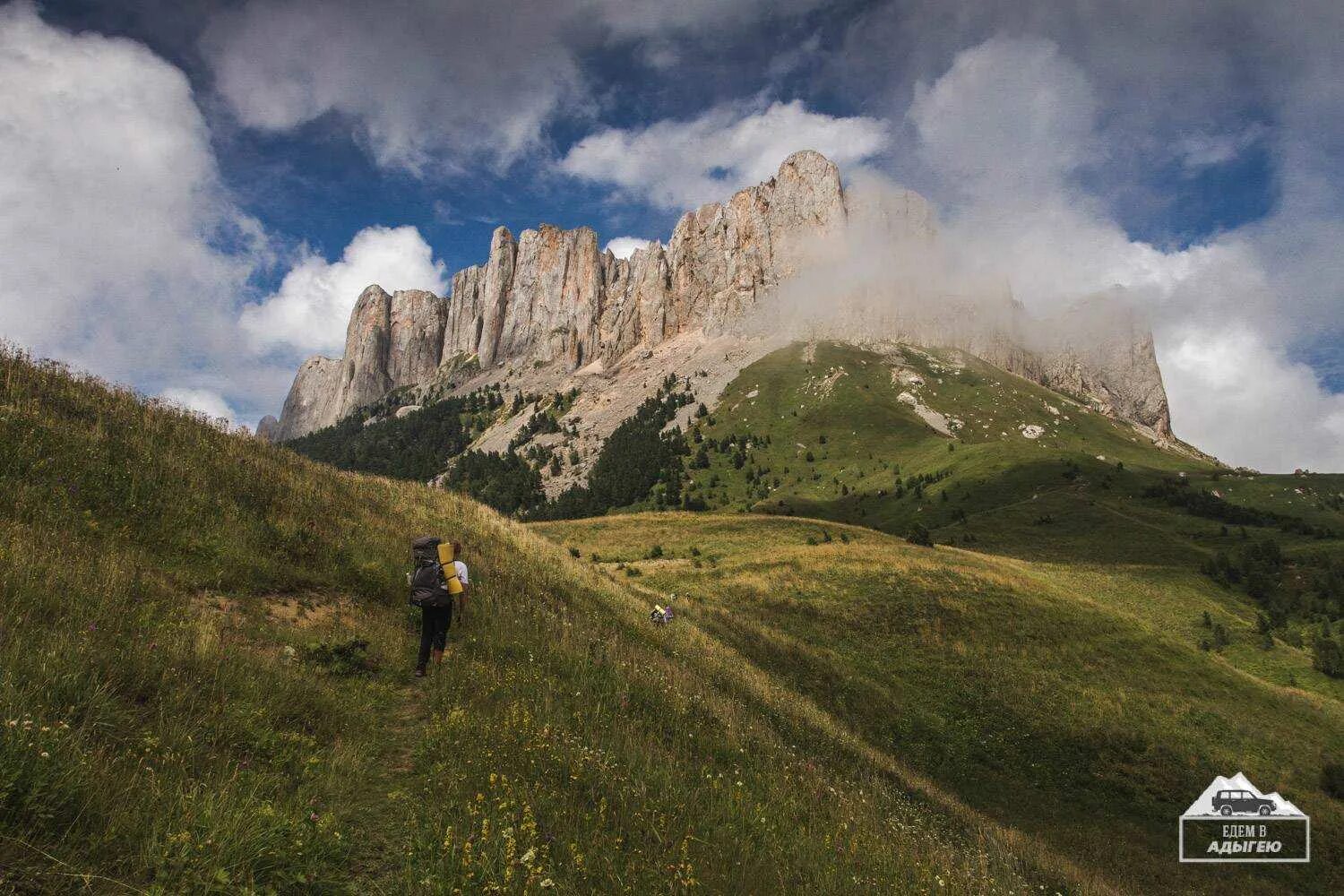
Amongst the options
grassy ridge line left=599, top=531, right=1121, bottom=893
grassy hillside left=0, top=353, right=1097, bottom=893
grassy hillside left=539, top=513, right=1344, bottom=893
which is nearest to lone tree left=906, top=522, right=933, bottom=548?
grassy hillside left=539, top=513, right=1344, bottom=893

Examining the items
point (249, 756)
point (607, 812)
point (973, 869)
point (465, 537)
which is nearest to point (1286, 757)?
point (973, 869)

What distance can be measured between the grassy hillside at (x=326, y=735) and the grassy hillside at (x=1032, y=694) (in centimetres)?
463

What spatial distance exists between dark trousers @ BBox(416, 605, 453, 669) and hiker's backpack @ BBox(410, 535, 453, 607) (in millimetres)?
145

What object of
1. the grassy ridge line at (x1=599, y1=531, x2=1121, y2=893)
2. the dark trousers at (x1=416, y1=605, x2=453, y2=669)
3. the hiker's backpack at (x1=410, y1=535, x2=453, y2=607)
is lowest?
the grassy ridge line at (x1=599, y1=531, x2=1121, y2=893)

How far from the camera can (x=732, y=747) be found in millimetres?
8812

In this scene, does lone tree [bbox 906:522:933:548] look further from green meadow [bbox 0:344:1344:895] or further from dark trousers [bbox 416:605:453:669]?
dark trousers [bbox 416:605:453:669]

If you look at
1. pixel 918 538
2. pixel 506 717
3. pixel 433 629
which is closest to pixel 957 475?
pixel 918 538

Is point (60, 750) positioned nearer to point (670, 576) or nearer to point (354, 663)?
point (354, 663)

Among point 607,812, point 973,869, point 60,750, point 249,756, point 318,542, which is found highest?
point 318,542

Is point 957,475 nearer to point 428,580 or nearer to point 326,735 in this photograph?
point 428,580

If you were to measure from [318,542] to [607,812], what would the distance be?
30.2ft

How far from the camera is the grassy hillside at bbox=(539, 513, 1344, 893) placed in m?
17.2

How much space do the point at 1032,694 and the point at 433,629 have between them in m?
23.8

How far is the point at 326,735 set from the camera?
6.31 meters
